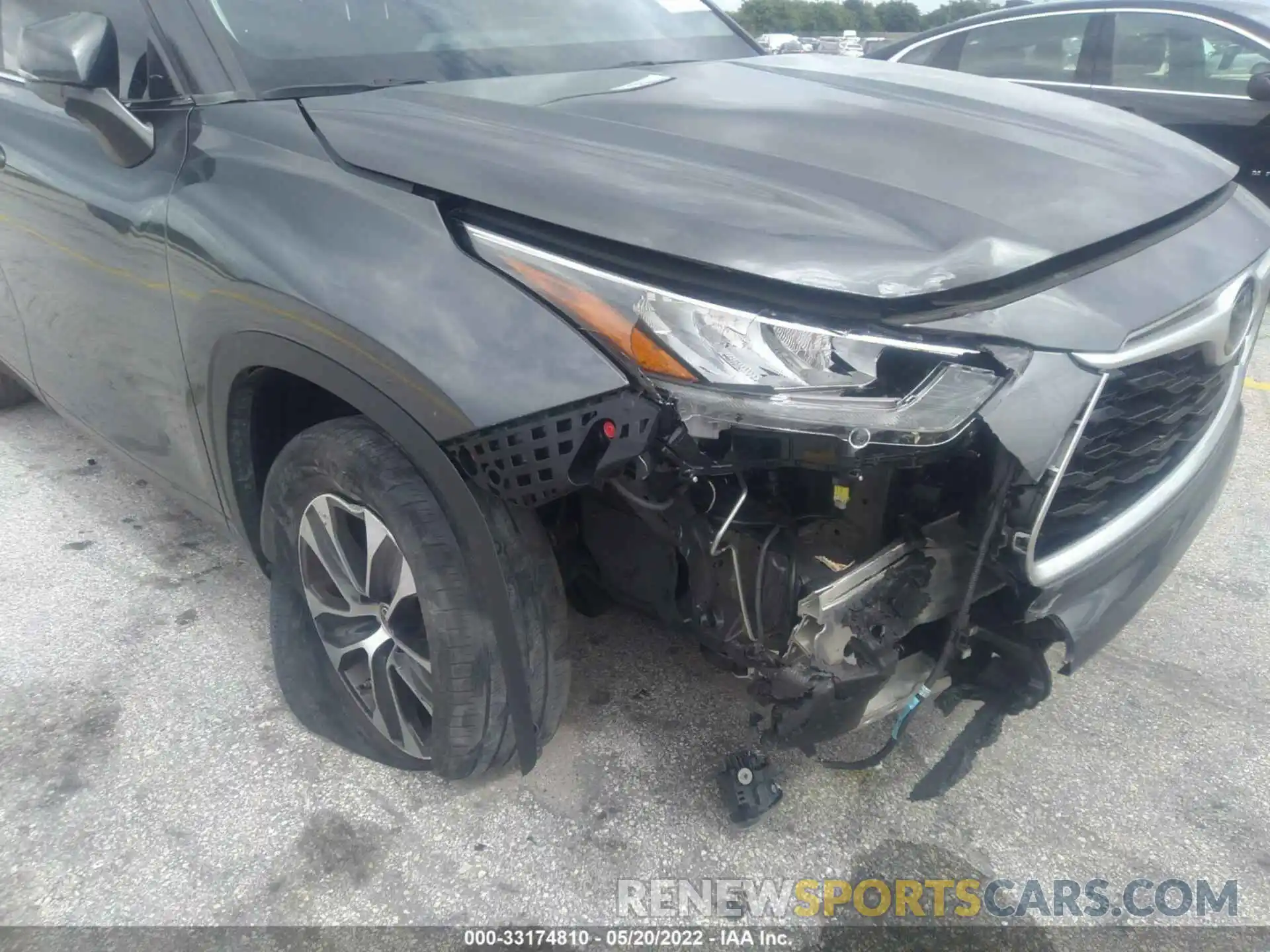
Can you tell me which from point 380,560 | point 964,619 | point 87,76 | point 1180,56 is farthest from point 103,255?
point 1180,56

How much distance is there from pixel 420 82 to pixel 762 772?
168 cm

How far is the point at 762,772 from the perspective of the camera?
6.65ft

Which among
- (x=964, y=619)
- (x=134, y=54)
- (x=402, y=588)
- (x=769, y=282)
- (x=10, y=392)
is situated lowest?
(x=10, y=392)

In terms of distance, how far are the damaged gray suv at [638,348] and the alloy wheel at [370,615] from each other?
1 cm

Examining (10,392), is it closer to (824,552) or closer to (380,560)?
(380,560)

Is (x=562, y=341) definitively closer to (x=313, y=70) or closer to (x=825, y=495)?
(x=825, y=495)

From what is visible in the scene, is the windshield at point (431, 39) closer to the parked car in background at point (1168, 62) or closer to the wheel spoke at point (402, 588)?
the wheel spoke at point (402, 588)

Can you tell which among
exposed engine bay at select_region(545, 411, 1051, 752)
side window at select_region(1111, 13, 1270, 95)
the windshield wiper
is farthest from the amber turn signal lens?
side window at select_region(1111, 13, 1270, 95)

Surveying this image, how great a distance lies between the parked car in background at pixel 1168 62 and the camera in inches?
205

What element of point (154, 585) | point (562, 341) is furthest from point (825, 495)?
point (154, 585)

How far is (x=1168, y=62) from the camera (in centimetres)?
543

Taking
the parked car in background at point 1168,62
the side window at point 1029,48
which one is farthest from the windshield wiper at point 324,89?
the side window at point 1029,48

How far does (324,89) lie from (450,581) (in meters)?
1.08

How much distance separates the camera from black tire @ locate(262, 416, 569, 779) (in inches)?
67.9
